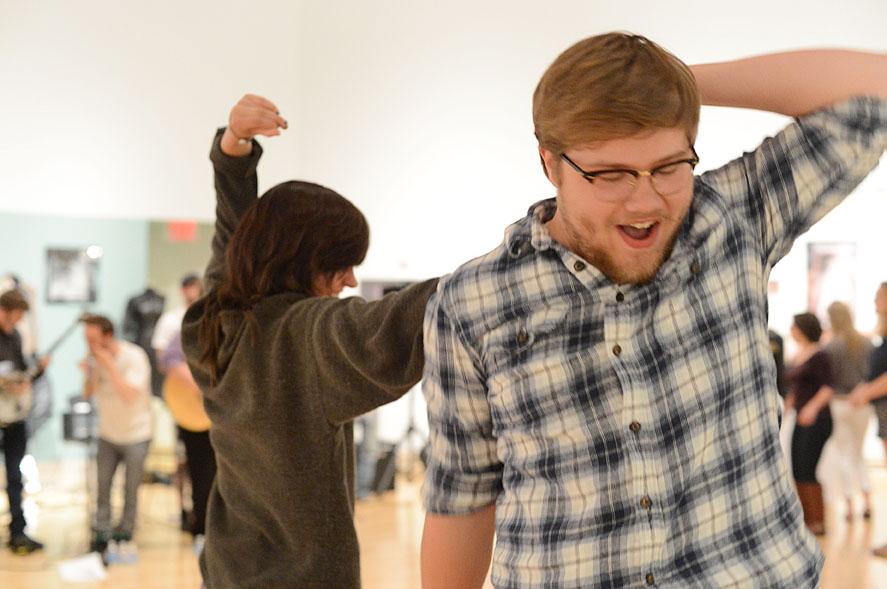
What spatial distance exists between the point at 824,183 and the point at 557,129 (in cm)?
40

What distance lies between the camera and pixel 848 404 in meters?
Answer: 8.41

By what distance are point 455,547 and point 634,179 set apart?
62 centimetres

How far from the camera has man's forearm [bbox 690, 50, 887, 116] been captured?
1562mm

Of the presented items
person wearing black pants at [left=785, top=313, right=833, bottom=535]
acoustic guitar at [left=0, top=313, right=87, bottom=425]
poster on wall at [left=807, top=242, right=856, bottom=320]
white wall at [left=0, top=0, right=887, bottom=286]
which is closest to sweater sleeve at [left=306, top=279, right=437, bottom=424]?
acoustic guitar at [left=0, top=313, right=87, bottom=425]

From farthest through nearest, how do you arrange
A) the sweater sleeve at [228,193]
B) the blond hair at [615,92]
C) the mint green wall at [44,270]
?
the mint green wall at [44,270] → the sweater sleeve at [228,193] → the blond hair at [615,92]

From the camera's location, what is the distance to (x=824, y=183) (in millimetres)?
1569

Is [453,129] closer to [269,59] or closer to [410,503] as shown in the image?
[269,59]

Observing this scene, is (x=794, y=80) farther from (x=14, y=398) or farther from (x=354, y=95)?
(x=354, y=95)

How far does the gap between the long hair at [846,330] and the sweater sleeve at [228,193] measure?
269 inches

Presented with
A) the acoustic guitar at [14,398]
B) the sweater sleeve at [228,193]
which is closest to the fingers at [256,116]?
the sweater sleeve at [228,193]

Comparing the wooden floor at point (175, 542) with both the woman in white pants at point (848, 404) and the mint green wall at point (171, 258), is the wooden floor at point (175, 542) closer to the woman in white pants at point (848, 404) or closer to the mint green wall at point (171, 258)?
the woman in white pants at point (848, 404)

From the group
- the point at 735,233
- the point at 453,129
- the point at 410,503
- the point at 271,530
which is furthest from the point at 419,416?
the point at 735,233

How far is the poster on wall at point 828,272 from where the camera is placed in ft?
32.1

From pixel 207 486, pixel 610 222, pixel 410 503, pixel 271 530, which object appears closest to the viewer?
pixel 610 222
